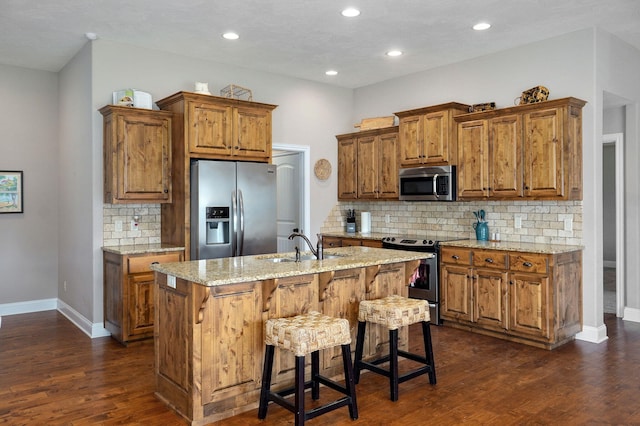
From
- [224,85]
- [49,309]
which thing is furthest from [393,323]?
[49,309]

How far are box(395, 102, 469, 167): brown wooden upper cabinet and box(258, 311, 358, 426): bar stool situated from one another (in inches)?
123

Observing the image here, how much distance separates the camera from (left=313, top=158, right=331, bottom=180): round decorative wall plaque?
7004 mm

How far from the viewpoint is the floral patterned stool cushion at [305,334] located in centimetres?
288

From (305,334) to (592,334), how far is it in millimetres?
3379

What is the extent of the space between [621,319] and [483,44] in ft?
11.5

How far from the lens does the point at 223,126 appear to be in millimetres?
5270

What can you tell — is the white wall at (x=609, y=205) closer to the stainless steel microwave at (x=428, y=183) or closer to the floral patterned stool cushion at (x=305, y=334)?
the stainless steel microwave at (x=428, y=183)

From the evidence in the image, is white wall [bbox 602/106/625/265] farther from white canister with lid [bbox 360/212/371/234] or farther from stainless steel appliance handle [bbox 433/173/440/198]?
stainless steel appliance handle [bbox 433/173/440/198]

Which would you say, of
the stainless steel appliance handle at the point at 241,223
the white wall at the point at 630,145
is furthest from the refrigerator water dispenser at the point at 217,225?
the white wall at the point at 630,145

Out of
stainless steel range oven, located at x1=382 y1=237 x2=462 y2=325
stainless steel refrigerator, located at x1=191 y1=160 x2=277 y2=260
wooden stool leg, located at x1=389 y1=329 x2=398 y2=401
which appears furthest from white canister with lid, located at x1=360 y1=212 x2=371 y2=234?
wooden stool leg, located at x1=389 y1=329 x2=398 y2=401

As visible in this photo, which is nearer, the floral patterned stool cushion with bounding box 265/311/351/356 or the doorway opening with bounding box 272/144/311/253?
the floral patterned stool cushion with bounding box 265/311/351/356

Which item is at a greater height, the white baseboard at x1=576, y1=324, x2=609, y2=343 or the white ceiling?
the white ceiling

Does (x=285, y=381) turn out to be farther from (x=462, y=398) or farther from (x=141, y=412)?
(x=462, y=398)

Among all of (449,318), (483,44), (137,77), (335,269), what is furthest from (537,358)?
(137,77)
